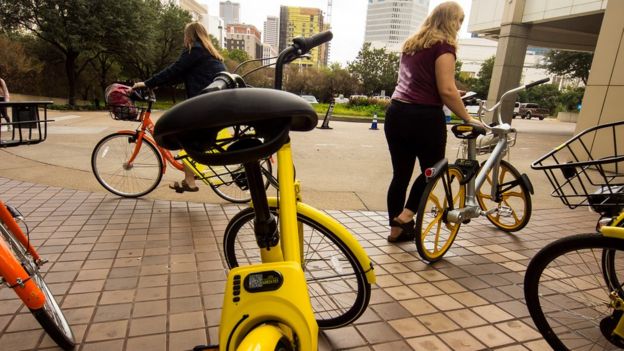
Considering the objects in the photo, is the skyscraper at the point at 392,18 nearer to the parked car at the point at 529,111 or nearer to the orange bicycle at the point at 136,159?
the parked car at the point at 529,111

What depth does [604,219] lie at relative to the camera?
6.10ft

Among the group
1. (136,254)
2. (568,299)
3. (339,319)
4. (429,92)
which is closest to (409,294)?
(339,319)

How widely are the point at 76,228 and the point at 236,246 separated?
1.82 metres

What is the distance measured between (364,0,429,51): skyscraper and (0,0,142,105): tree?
261 feet

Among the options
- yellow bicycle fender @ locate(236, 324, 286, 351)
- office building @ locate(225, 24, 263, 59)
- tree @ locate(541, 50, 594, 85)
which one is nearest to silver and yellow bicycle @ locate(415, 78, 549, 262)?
yellow bicycle fender @ locate(236, 324, 286, 351)

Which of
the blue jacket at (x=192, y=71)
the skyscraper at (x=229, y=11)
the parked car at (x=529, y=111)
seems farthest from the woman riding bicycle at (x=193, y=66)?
the skyscraper at (x=229, y=11)

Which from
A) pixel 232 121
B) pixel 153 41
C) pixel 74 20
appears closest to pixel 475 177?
pixel 232 121

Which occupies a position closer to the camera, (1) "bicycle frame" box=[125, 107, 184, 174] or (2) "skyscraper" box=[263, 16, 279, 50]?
(1) "bicycle frame" box=[125, 107, 184, 174]

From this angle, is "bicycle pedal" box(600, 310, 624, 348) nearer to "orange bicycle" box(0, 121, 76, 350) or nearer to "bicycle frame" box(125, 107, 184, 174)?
"orange bicycle" box(0, 121, 76, 350)

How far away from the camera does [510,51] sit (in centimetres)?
1817

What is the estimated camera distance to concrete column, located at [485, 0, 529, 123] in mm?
17750

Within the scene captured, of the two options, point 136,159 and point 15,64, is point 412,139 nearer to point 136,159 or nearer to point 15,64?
point 136,159

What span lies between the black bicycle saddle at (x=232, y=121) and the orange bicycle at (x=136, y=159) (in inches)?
122

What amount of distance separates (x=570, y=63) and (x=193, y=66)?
1315 inches
